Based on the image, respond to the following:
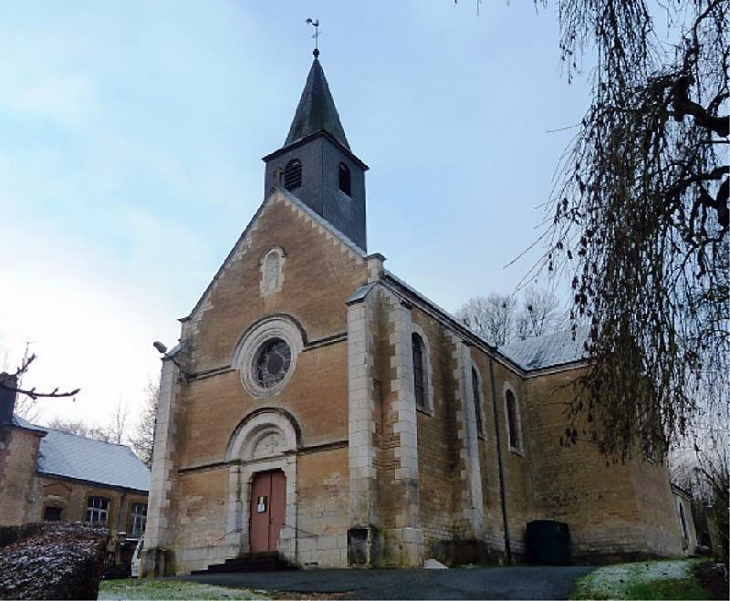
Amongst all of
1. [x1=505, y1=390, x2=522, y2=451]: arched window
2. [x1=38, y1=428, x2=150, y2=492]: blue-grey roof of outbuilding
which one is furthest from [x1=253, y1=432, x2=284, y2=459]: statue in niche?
[x1=38, y1=428, x2=150, y2=492]: blue-grey roof of outbuilding

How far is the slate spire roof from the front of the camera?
24.6 m

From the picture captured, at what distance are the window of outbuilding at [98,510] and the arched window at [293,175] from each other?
18516mm

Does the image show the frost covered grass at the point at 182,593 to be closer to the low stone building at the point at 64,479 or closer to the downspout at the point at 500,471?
the downspout at the point at 500,471

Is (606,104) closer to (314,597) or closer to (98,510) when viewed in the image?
(314,597)

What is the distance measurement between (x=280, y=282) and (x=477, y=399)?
6.92 metres

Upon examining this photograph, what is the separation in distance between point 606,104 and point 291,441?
12.9 metres

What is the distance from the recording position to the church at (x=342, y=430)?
1585 centimetres

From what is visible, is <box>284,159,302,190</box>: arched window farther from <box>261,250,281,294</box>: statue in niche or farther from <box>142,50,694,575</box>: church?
<box>261,250,281,294</box>: statue in niche

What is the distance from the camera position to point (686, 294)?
265 inches

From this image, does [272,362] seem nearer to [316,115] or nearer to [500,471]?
[500,471]

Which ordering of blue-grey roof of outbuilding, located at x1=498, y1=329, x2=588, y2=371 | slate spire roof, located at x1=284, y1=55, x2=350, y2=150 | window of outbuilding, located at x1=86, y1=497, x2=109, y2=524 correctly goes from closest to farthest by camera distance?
1. slate spire roof, located at x1=284, y1=55, x2=350, y2=150
2. blue-grey roof of outbuilding, located at x1=498, y1=329, x2=588, y2=371
3. window of outbuilding, located at x1=86, y1=497, x2=109, y2=524

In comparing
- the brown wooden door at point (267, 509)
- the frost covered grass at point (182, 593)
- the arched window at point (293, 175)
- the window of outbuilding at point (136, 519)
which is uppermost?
the arched window at point (293, 175)

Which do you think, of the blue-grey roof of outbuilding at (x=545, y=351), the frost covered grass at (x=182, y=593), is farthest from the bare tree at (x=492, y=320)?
the frost covered grass at (x=182, y=593)

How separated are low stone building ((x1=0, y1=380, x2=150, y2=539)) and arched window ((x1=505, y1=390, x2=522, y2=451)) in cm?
1992
